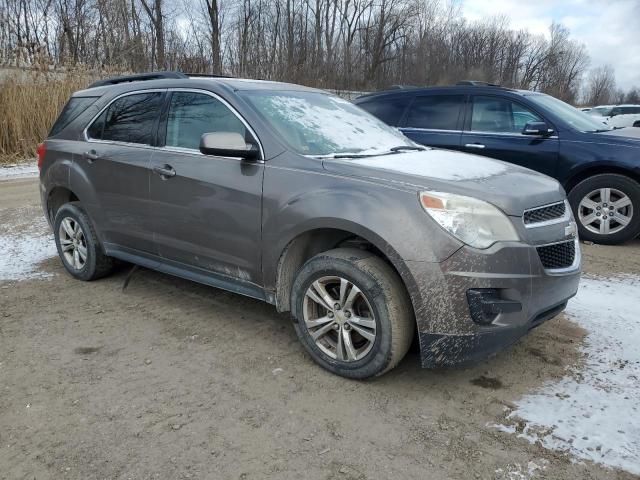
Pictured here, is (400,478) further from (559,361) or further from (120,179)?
(120,179)

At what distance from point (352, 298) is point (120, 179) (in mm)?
2290

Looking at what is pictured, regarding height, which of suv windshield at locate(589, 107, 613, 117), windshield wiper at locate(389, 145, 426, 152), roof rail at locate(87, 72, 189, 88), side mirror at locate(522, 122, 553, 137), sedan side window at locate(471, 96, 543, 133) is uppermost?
suv windshield at locate(589, 107, 613, 117)

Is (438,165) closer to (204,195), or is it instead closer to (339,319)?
(339,319)

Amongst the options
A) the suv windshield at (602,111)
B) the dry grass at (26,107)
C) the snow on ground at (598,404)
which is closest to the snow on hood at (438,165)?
the snow on ground at (598,404)

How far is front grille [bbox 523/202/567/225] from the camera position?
3.02 m

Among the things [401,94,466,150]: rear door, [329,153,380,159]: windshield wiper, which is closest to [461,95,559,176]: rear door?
[401,94,466,150]: rear door

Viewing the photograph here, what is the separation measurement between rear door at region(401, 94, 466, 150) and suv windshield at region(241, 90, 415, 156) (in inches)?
118

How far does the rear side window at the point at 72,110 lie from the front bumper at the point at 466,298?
11.5 feet

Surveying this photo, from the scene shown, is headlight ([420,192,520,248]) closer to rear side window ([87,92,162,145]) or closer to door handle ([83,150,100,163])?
rear side window ([87,92,162,145])

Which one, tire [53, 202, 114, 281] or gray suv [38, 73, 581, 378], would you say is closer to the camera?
gray suv [38, 73, 581, 378]

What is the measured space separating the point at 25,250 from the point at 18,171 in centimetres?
829

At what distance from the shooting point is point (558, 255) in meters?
3.11

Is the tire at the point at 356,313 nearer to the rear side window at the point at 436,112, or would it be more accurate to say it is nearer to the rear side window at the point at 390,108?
the rear side window at the point at 436,112

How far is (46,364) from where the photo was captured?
3.38 meters
